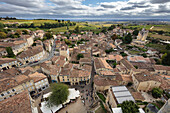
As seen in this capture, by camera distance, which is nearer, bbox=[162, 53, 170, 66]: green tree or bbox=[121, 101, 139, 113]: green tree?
bbox=[121, 101, 139, 113]: green tree

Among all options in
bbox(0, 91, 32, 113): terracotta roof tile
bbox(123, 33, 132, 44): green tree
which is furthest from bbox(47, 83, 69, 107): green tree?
bbox(123, 33, 132, 44): green tree

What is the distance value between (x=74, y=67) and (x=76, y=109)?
18.0m

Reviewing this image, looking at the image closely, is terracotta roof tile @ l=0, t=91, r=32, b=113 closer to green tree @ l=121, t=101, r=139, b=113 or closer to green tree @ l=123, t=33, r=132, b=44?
green tree @ l=121, t=101, r=139, b=113

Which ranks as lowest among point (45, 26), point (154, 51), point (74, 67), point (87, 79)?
point (87, 79)

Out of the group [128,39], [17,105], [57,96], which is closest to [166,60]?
[128,39]

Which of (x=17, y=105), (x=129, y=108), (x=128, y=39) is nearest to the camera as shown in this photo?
(x=129, y=108)

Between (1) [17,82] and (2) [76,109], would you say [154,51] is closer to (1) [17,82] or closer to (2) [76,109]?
(2) [76,109]

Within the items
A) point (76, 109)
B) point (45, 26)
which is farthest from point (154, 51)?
point (45, 26)

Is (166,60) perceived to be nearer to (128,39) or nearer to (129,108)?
(128,39)

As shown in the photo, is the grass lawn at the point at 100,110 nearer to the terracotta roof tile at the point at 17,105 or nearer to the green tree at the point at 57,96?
the green tree at the point at 57,96

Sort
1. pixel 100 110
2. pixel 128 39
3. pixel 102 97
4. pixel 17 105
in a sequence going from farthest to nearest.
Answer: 1. pixel 128 39
2. pixel 102 97
3. pixel 100 110
4. pixel 17 105

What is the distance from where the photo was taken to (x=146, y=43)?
248 ft

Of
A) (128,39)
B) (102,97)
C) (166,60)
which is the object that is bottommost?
(102,97)

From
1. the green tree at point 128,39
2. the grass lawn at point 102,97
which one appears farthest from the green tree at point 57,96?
the green tree at point 128,39
